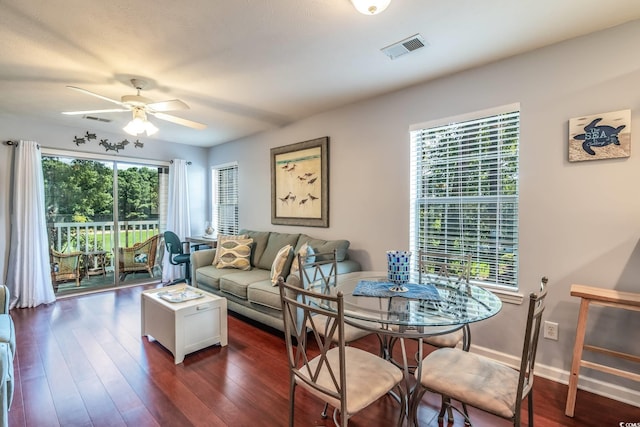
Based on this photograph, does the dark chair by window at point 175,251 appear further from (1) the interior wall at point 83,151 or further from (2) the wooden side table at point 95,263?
(2) the wooden side table at point 95,263

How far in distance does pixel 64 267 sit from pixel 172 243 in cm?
153

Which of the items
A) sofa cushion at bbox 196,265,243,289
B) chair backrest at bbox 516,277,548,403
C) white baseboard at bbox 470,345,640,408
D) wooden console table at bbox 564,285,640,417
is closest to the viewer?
chair backrest at bbox 516,277,548,403

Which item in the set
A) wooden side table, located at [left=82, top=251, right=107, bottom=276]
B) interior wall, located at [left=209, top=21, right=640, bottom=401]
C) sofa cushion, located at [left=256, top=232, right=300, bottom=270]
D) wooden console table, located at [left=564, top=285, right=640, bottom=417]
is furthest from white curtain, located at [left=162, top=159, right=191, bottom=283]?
wooden console table, located at [left=564, top=285, right=640, bottom=417]

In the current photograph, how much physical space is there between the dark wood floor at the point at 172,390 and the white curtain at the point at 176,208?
221 centimetres

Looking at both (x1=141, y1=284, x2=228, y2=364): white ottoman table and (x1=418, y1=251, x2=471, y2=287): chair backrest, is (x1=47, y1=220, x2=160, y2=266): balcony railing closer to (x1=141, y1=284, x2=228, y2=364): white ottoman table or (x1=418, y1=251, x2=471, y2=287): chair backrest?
(x1=141, y1=284, x2=228, y2=364): white ottoman table

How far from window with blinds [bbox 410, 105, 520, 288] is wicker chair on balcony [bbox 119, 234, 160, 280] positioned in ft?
14.9

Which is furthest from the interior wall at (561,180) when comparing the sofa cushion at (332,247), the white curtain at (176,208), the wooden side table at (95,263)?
the wooden side table at (95,263)

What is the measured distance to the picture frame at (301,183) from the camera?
3977mm

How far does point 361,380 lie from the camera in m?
1.53

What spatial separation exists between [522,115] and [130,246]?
5735 mm

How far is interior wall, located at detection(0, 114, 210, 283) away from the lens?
4.07m

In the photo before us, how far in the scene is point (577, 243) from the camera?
2.27 m

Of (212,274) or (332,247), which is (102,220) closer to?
(212,274)

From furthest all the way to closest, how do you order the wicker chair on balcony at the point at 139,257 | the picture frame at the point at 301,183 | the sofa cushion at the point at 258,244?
1. the wicker chair on balcony at the point at 139,257
2. the sofa cushion at the point at 258,244
3. the picture frame at the point at 301,183
